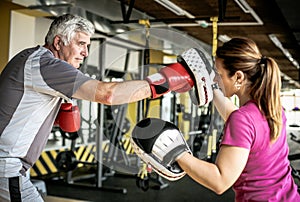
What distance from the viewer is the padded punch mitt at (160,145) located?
4.83ft

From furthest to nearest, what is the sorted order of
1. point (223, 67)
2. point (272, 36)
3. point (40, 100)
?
point (272, 36) < point (40, 100) < point (223, 67)

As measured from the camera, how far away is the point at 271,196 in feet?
4.95

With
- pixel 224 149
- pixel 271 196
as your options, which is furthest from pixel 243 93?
pixel 271 196

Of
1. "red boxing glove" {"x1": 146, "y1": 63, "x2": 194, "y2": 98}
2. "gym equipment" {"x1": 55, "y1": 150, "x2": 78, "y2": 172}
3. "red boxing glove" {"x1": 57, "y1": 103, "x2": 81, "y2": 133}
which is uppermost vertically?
"red boxing glove" {"x1": 146, "y1": 63, "x2": 194, "y2": 98}

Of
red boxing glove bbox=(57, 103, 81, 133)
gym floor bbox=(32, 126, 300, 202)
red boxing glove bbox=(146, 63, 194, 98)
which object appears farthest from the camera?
gym floor bbox=(32, 126, 300, 202)

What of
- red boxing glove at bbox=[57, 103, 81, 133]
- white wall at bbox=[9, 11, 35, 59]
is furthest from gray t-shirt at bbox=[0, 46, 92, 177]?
white wall at bbox=[9, 11, 35, 59]

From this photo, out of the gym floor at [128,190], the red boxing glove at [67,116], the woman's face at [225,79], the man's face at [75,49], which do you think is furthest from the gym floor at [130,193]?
the woman's face at [225,79]

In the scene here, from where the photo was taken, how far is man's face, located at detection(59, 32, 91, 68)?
192cm

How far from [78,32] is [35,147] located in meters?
0.56

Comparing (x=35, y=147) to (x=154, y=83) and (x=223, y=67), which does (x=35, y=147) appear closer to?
(x=154, y=83)

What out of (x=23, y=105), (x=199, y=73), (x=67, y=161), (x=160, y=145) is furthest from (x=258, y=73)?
(x=67, y=161)

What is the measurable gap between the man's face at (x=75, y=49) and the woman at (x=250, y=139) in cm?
66

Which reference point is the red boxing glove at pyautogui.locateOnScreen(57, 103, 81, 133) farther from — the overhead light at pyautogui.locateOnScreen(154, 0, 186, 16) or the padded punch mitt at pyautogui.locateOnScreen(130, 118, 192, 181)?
the overhead light at pyautogui.locateOnScreen(154, 0, 186, 16)

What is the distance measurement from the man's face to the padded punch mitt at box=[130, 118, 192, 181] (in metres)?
0.58
